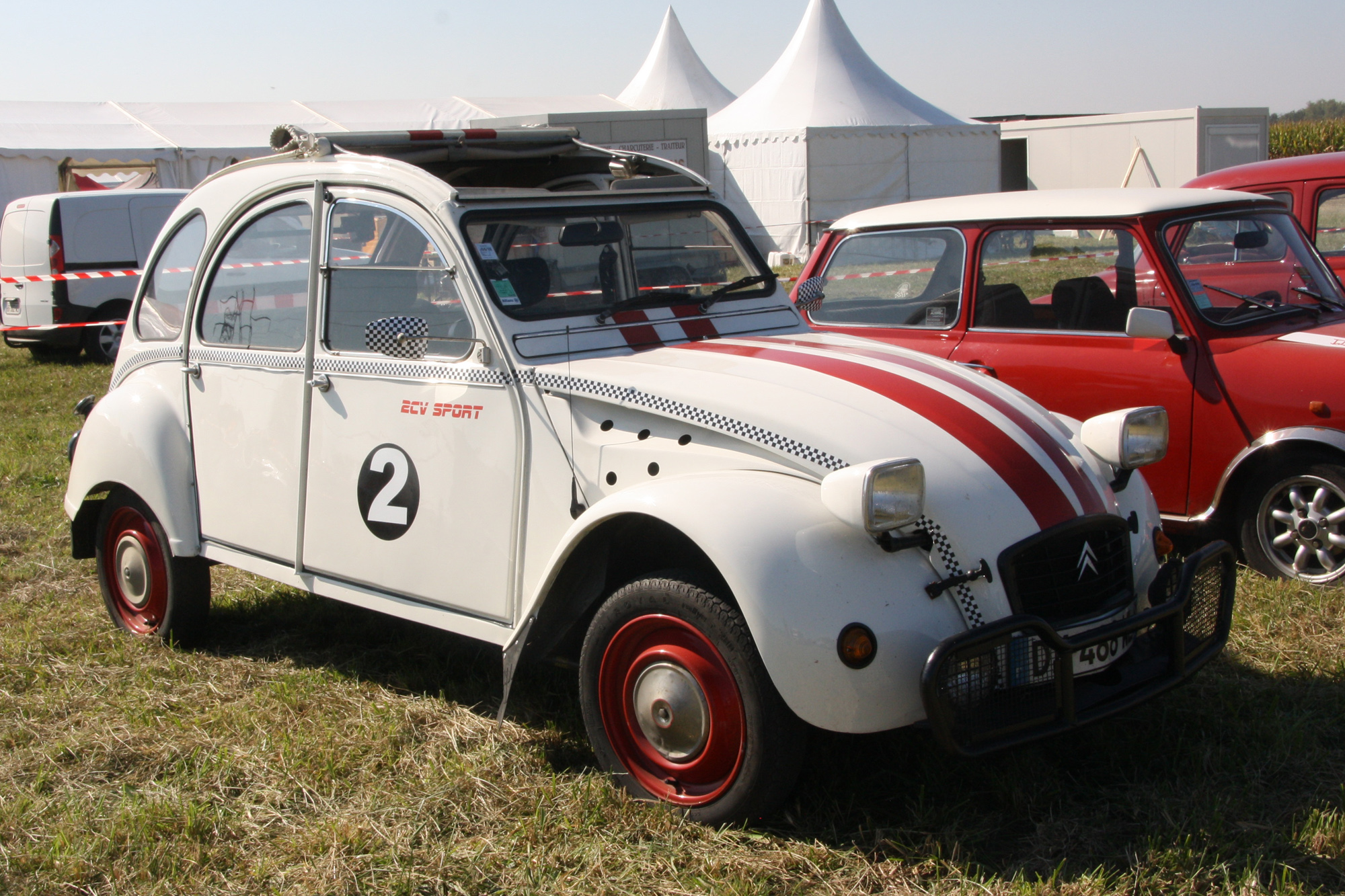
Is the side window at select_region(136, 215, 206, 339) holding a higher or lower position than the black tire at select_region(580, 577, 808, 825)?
higher

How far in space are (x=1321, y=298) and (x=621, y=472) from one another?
12.9ft

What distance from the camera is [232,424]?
447 cm

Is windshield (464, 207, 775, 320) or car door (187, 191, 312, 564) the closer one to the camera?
windshield (464, 207, 775, 320)

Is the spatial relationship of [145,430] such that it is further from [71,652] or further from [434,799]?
[434,799]

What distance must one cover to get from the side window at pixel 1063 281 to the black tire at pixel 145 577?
3846 millimetres

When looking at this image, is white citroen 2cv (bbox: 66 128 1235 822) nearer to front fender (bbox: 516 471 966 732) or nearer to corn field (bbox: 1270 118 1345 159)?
front fender (bbox: 516 471 966 732)

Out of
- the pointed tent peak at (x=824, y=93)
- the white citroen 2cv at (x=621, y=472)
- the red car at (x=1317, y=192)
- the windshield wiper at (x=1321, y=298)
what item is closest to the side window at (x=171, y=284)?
the white citroen 2cv at (x=621, y=472)

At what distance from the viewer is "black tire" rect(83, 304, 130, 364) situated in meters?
13.9

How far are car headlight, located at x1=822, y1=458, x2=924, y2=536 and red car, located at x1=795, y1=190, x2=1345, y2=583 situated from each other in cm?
218

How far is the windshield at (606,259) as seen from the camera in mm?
3828

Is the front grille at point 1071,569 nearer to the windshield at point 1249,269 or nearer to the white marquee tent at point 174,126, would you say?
the windshield at point 1249,269

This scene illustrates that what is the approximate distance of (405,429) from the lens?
3.86 metres

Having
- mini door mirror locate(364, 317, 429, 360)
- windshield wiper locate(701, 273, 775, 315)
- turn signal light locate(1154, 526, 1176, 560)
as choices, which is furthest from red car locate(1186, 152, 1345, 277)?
mini door mirror locate(364, 317, 429, 360)

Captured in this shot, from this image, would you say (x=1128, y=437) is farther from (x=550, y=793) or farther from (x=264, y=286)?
(x=264, y=286)
